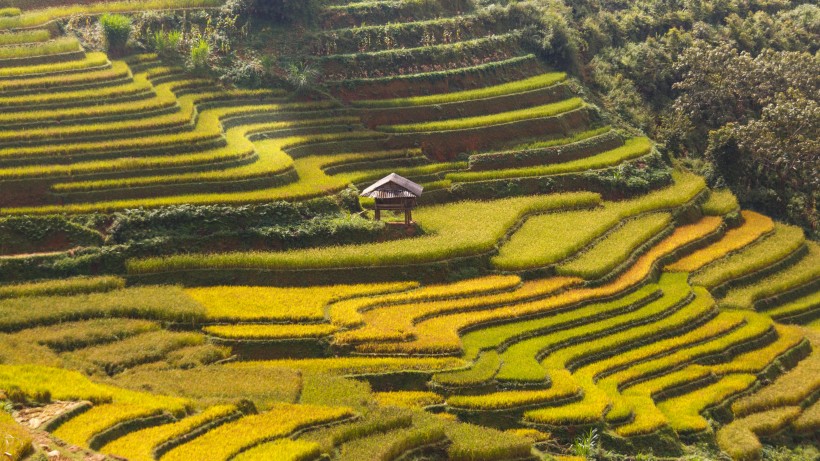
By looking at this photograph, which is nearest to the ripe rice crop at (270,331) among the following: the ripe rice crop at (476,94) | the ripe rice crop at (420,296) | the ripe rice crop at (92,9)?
the ripe rice crop at (420,296)

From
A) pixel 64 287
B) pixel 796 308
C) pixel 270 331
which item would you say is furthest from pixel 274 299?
pixel 796 308

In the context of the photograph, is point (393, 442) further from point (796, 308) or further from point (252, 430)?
point (796, 308)

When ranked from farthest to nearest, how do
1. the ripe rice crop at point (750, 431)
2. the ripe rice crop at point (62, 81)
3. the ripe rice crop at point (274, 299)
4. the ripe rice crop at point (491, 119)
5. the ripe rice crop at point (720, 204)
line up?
the ripe rice crop at point (491, 119) < the ripe rice crop at point (720, 204) < the ripe rice crop at point (62, 81) < the ripe rice crop at point (274, 299) < the ripe rice crop at point (750, 431)

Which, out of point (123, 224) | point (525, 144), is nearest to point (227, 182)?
point (123, 224)

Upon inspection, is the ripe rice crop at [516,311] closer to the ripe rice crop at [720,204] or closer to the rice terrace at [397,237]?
the rice terrace at [397,237]

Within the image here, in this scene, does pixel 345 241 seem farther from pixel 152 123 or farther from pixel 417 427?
pixel 417 427

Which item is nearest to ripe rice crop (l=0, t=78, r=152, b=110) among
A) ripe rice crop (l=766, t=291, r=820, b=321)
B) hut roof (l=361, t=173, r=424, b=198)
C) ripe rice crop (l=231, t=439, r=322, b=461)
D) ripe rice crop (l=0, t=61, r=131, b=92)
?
ripe rice crop (l=0, t=61, r=131, b=92)
